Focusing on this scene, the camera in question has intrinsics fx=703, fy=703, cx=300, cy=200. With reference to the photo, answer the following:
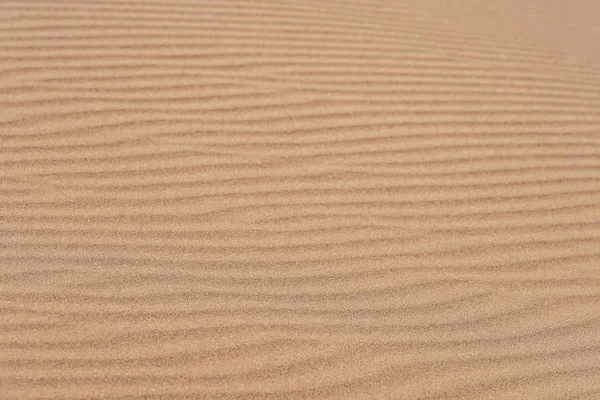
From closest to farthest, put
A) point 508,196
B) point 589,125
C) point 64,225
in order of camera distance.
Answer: point 64,225, point 508,196, point 589,125

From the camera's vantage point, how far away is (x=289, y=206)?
324cm

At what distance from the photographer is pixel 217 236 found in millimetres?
3004

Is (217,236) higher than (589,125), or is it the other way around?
(589,125)

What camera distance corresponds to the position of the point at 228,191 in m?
3.27

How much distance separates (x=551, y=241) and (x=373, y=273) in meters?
0.95

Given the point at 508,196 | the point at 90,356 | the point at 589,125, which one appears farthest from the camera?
the point at 589,125

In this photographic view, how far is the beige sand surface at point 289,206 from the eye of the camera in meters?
2.48

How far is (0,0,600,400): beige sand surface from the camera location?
2.48m

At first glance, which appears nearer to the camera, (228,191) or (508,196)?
(228,191)

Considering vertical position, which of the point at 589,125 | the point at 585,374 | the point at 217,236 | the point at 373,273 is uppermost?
the point at 589,125

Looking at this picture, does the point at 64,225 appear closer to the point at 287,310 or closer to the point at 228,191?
the point at 228,191

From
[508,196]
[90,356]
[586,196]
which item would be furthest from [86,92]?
[586,196]

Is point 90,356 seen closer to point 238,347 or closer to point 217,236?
point 238,347

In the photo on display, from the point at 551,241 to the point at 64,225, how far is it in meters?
2.19
